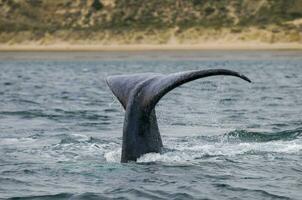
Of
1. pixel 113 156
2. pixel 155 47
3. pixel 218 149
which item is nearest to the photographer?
pixel 113 156

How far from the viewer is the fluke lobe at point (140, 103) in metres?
12.7

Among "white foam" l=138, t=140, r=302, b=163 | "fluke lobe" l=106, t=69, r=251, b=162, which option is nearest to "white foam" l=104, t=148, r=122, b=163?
"fluke lobe" l=106, t=69, r=251, b=162

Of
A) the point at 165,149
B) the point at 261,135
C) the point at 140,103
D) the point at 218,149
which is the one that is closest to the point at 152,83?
the point at 140,103

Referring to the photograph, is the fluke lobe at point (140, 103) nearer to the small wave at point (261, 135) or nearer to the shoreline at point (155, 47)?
the small wave at point (261, 135)

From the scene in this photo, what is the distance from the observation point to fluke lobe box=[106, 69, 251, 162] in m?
12.7

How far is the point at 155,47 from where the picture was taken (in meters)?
82.9

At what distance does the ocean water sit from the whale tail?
3.56ft

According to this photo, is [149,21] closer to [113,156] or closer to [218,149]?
[218,149]

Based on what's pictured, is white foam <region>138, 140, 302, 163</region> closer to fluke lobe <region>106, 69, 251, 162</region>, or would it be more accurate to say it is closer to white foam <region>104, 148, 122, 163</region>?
fluke lobe <region>106, 69, 251, 162</region>

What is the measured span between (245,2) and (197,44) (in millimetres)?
18175

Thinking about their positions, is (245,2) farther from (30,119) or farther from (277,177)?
(277,177)

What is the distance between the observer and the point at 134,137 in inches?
510

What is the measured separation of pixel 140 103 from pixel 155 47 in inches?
2763

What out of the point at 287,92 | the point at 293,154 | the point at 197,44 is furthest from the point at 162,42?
the point at 293,154
